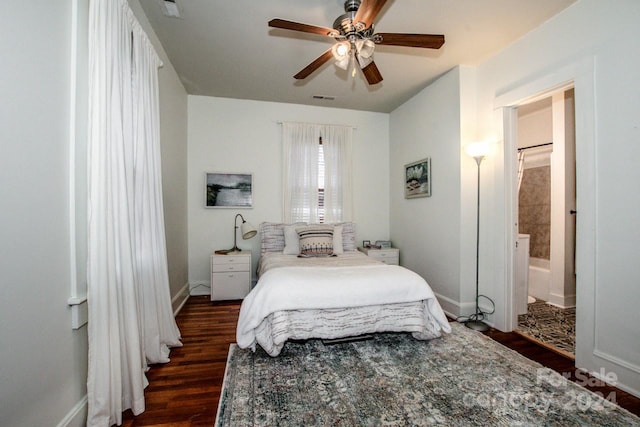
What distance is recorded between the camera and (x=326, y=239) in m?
3.58

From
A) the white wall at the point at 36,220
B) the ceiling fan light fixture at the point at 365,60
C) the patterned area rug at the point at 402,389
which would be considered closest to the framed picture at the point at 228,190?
the patterned area rug at the point at 402,389

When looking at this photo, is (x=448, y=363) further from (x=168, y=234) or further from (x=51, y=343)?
(x=168, y=234)

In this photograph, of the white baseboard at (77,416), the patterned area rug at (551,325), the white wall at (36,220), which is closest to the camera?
the white wall at (36,220)

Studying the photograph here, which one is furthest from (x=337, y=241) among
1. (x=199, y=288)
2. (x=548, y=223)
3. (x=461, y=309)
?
(x=548, y=223)

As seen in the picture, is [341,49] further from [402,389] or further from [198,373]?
[198,373]

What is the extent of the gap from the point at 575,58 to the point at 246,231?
12.0ft

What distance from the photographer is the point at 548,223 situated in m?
3.98

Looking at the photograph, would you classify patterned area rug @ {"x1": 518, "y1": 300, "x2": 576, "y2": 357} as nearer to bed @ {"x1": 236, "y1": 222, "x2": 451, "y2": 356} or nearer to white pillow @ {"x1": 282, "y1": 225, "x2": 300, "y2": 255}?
bed @ {"x1": 236, "y1": 222, "x2": 451, "y2": 356}

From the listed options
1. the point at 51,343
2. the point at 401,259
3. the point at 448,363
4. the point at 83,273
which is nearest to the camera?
the point at 51,343

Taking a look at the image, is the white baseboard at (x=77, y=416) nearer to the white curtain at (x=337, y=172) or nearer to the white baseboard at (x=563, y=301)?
the white curtain at (x=337, y=172)

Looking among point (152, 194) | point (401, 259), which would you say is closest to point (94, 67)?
point (152, 194)

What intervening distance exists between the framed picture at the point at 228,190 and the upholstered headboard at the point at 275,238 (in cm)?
51

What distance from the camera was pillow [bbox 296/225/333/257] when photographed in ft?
11.4

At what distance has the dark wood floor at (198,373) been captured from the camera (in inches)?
62.5
